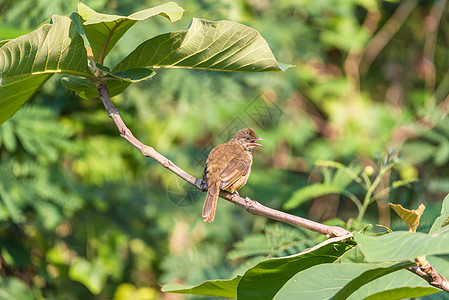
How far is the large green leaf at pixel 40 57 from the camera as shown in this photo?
0.98 m

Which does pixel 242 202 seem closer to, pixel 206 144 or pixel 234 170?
pixel 234 170

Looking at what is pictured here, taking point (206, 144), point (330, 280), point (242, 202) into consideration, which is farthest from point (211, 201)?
point (206, 144)

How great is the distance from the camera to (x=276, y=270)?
3.36 ft

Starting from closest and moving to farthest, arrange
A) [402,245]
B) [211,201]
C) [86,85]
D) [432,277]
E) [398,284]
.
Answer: [402,245]
[432,277]
[398,284]
[86,85]
[211,201]

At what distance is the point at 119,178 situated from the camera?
3527 millimetres

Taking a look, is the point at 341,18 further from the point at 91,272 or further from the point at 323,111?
the point at 91,272

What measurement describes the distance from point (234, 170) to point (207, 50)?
0.80m

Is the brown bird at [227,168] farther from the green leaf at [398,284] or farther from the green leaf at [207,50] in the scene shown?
the green leaf at [398,284]

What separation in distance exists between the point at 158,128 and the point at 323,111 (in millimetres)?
1723

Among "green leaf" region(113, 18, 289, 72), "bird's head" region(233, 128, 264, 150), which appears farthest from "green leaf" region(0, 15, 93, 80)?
"bird's head" region(233, 128, 264, 150)

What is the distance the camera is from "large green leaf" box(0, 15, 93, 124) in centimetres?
98

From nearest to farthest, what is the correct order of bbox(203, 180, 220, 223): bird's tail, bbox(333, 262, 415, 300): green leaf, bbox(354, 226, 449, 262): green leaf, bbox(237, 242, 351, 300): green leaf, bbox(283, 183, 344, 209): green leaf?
bbox(354, 226, 449, 262): green leaf < bbox(333, 262, 415, 300): green leaf < bbox(237, 242, 351, 300): green leaf < bbox(203, 180, 220, 223): bird's tail < bbox(283, 183, 344, 209): green leaf

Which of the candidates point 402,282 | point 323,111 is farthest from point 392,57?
point 402,282

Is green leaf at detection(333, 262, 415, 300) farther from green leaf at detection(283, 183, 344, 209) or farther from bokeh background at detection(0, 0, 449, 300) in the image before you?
green leaf at detection(283, 183, 344, 209)
